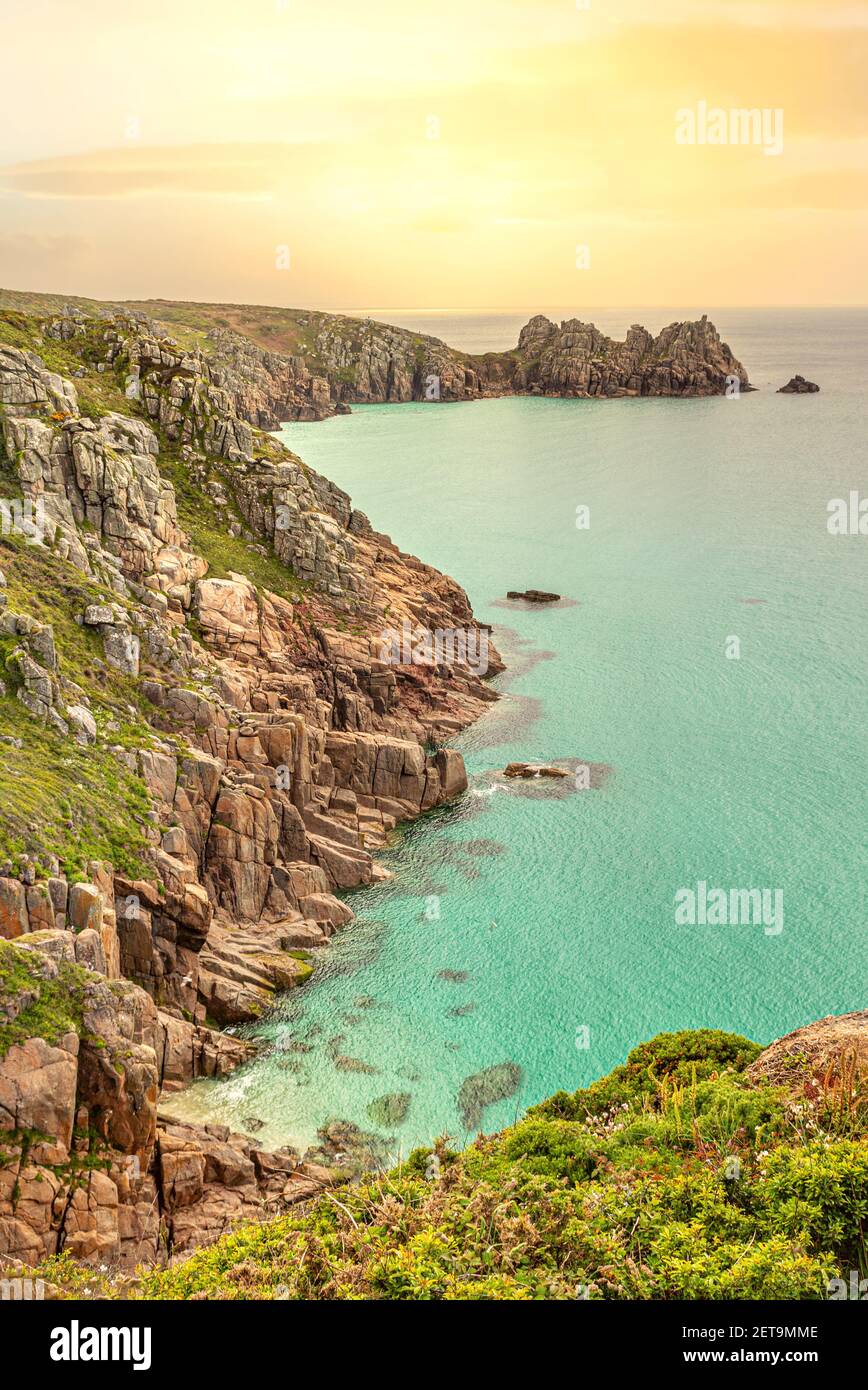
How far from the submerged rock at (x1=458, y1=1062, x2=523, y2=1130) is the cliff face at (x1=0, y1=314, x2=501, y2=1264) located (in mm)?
6430

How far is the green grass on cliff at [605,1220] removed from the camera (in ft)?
60.3

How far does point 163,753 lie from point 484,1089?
2129 centimetres

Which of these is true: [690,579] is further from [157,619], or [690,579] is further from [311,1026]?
[311,1026]

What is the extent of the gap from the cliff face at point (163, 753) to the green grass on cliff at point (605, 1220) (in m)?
9.14

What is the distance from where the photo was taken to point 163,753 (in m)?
47.5

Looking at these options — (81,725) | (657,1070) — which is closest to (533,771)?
(81,725)

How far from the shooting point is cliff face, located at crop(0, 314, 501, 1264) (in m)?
31.2

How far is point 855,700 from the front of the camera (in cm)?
7406

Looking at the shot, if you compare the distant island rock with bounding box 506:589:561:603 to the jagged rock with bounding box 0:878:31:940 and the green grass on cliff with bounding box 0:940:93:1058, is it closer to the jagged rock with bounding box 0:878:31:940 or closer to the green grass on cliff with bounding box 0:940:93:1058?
the jagged rock with bounding box 0:878:31:940

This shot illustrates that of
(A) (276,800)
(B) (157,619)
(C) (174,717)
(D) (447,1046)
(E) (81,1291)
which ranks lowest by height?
(D) (447,1046)

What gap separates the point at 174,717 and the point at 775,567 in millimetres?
78131

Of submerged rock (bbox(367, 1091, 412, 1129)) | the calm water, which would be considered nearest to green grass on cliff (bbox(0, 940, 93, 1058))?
the calm water

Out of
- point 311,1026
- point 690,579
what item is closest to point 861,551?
point 690,579
